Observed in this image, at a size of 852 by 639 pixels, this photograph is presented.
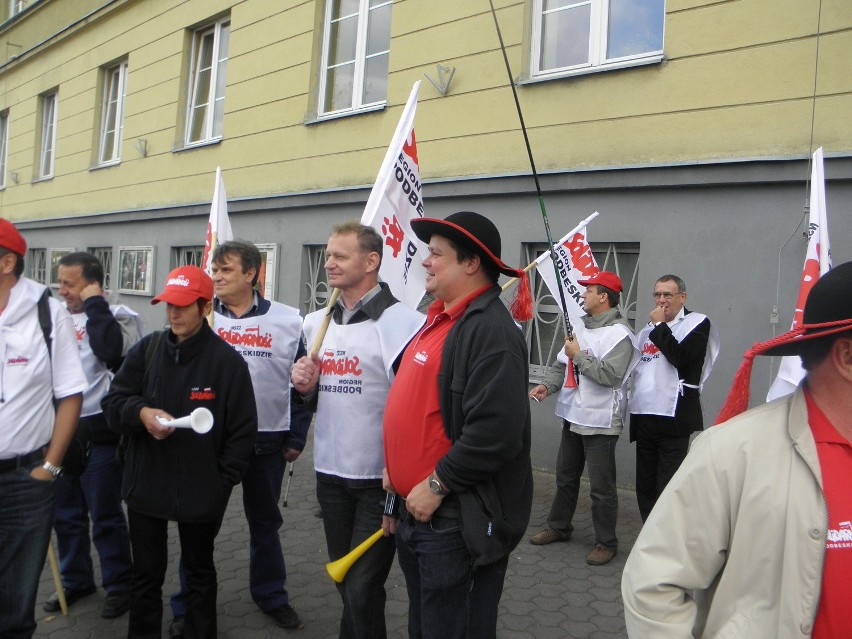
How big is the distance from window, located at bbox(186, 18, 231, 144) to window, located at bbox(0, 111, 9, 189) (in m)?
9.85

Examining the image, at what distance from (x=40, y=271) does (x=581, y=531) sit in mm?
16215

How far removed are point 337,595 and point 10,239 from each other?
263 centimetres

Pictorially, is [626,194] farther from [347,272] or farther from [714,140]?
[347,272]

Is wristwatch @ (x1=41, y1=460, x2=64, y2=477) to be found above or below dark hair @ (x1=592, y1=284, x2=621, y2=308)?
below

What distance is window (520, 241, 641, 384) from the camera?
6.93 meters

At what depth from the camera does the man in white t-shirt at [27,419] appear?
9.87 feet

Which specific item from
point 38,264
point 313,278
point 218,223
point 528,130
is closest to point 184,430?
point 218,223

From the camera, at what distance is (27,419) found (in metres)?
3.03

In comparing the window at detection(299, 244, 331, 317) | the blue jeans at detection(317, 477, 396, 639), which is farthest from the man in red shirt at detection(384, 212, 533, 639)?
the window at detection(299, 244, 331, 317)

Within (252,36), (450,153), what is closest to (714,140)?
(450,153)

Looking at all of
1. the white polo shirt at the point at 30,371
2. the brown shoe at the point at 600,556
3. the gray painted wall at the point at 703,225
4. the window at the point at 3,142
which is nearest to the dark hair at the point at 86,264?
the white polo shirt at the point at 30,371

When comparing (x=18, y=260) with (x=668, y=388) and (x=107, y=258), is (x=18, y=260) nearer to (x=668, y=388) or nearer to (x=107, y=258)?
(x=668, y=388)

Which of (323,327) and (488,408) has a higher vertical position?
(323,327)

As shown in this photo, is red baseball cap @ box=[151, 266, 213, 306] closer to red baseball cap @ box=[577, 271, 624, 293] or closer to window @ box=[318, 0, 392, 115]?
red baseball cap @ box=[577, 271, 624, 293]
